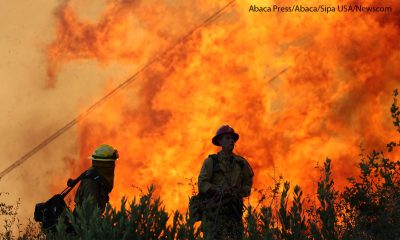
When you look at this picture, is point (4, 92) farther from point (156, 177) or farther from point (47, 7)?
point (156, 177)

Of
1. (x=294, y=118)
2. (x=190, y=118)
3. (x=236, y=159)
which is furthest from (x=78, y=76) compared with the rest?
(x=236, y=159)

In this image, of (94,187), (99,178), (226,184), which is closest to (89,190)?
(94,187)

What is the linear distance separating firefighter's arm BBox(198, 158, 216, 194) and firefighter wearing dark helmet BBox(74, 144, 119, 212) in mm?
1362

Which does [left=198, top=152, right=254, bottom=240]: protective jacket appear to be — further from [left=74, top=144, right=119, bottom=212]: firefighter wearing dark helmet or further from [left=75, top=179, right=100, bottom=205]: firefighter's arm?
[left=75, top=179, right=100, bottom=205]: firefighter's arm

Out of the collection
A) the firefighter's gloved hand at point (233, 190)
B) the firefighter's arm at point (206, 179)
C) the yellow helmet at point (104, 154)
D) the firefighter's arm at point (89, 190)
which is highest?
the firefighter's arm at point (206, 179)

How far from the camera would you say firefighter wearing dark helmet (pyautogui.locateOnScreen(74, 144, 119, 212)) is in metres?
7.25

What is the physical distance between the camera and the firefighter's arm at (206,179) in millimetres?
8305

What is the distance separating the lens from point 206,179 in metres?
8.38

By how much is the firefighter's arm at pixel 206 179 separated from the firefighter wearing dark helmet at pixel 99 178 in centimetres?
136

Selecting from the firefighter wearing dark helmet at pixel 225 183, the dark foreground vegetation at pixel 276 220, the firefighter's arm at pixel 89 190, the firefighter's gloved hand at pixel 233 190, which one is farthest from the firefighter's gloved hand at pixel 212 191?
the firefighter's arm at pixel 89 190

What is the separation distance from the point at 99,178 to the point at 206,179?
1619mm

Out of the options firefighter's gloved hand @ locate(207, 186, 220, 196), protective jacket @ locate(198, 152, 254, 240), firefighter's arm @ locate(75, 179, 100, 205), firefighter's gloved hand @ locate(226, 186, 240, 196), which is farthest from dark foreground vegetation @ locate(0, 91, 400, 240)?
firefighter's gloved hand @ locate(207, 186, 220, 196)

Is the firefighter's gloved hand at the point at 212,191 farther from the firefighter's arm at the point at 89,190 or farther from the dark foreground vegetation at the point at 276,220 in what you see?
the firefighter's arm at the point at 89,190

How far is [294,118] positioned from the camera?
64.2 ft
